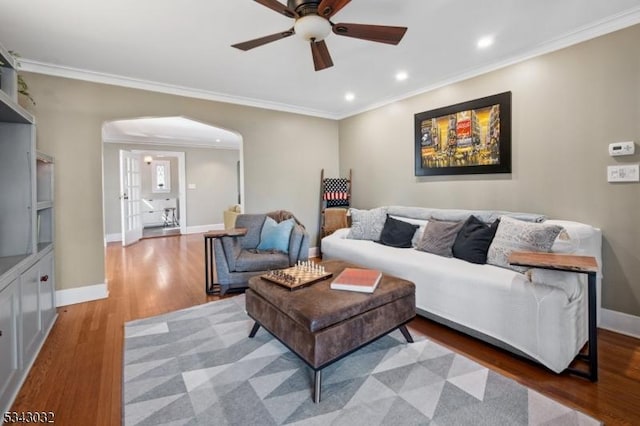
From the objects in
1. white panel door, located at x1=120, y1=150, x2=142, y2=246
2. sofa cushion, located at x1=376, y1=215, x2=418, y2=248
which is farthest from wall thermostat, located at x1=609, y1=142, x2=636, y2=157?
white panel door, located at x1=120, y1=150, x2=142, y2=246

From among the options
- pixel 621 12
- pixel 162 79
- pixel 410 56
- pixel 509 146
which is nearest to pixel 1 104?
pixel 162 79

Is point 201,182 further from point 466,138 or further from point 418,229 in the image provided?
point 466,138

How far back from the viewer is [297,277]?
2.26 metres

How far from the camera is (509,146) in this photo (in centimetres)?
308

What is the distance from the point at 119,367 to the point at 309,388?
4.45 ft

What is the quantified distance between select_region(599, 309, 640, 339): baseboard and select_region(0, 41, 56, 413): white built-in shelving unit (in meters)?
4.26

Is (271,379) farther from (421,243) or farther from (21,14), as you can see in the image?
(21,14)

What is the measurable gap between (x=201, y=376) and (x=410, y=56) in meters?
3.31

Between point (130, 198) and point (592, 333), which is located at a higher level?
point (130, 198)

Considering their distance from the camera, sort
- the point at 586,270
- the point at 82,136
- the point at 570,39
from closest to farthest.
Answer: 1. the point at 586,270
2. the point at 570,39
3. the point at 82,136

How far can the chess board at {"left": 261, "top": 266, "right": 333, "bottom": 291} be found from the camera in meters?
2.12

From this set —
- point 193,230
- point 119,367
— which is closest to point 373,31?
point 119,367

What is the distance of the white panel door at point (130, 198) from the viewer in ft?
21.2

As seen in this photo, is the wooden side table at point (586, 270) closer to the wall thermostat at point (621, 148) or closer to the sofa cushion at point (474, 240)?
the sofa cushion at point (474, 240)
